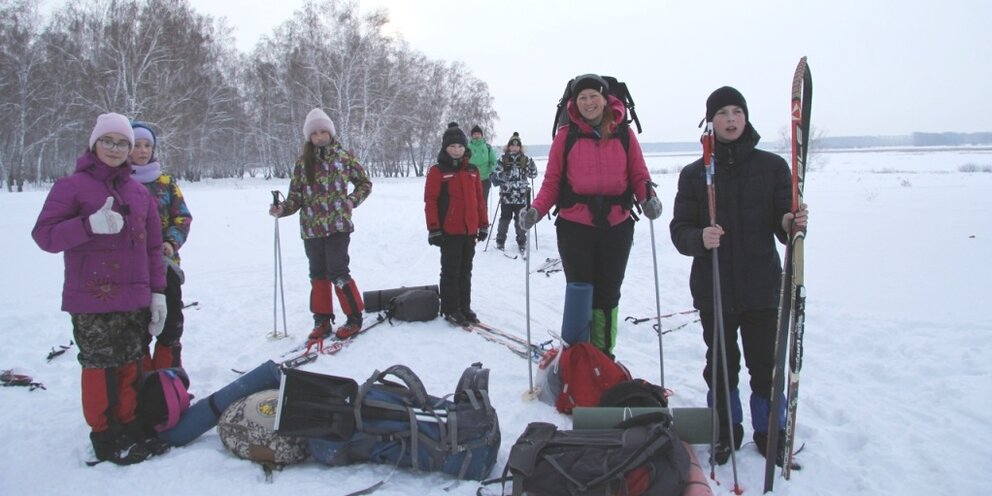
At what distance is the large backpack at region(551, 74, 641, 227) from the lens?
3367 mm

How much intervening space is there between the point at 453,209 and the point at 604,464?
313 centimetres

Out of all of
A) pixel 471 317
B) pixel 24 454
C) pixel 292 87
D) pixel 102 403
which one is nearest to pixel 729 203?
pixel 471 317

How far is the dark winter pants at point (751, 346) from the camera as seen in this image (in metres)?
2.75

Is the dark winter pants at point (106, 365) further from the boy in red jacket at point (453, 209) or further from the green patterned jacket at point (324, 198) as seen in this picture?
the boy in red jacket at point (453, 209)

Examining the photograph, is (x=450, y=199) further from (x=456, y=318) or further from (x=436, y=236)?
(x=456, y=318)

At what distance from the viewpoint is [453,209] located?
16.2 feet

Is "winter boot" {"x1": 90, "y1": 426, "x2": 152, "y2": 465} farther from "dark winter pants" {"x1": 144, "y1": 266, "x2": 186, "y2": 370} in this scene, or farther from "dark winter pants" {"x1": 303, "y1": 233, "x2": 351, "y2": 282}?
"dark winter pants" {"x1": 303, "y1": 233, "x2": 351, "y2": 282}

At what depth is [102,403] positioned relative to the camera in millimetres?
2662

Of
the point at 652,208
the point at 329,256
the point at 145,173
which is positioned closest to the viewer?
the point at 652,208

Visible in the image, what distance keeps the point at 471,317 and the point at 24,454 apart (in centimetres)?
326

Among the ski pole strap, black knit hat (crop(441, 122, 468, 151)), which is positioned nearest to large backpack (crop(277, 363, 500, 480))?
the ski pole strap

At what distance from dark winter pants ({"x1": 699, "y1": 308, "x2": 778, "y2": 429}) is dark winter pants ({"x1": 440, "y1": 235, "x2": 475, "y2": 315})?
8.58 ft

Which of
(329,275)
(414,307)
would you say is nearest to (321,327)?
(329,275)

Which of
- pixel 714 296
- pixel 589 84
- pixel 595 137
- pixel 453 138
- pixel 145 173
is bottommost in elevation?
pixel 714 296
